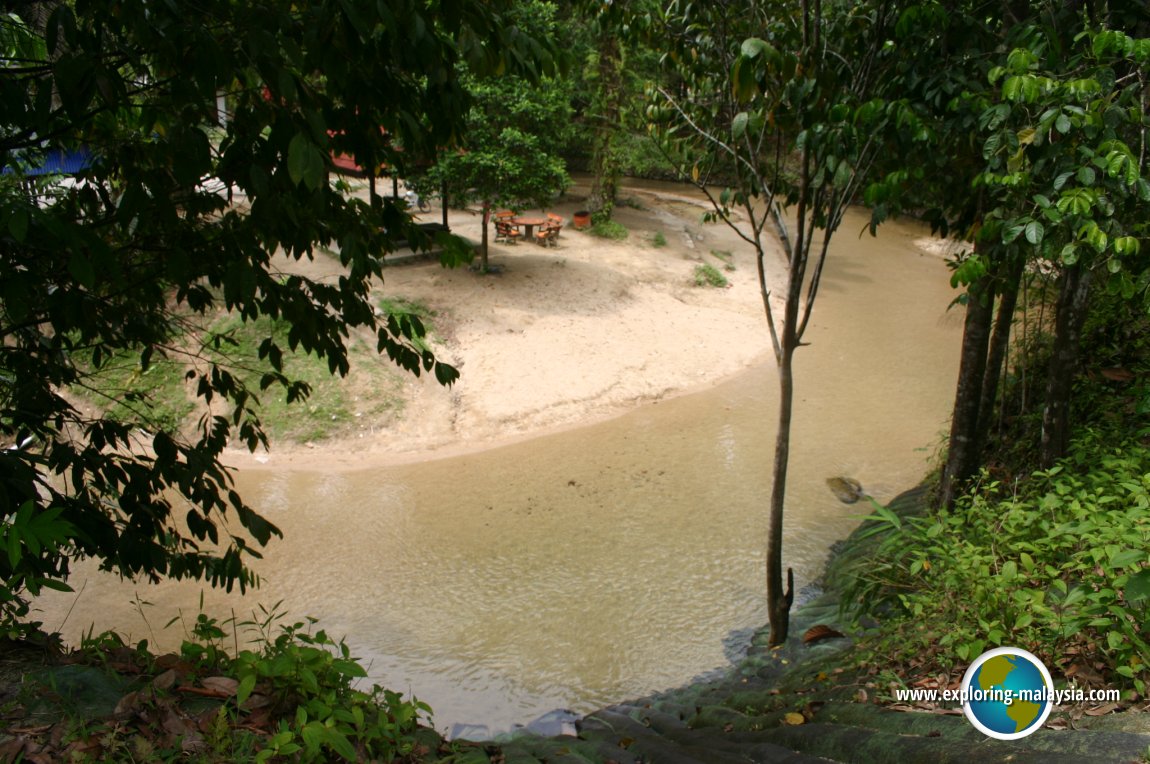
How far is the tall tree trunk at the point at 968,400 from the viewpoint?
5777 mm

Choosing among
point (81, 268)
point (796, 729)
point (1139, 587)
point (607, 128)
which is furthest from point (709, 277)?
point (81, 268)

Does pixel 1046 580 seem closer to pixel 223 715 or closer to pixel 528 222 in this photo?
pixel 223 715

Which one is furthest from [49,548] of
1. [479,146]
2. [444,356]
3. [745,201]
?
[479,146]

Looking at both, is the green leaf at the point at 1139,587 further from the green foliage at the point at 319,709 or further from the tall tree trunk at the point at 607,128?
the tall tree trunk at the point at 607,128

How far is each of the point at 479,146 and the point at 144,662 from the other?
1204cm

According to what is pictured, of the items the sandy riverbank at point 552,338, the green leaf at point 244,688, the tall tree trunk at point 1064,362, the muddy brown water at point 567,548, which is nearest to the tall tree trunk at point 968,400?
the tall tree trunk at point 1064,362

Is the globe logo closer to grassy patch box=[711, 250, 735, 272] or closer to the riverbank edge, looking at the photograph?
the riverbank edge

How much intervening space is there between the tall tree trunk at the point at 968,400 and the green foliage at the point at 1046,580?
68cm

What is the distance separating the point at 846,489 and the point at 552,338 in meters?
5.49

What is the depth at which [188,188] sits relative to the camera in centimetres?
327

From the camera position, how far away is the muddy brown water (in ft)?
21.6

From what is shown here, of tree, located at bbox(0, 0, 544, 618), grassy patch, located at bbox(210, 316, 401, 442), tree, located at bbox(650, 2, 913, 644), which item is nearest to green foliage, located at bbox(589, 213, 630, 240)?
grassy patch, located at bbox(210, 316, 401, 442)

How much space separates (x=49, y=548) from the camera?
7.70ft

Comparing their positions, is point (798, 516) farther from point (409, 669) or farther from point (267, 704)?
point (267, 704)
